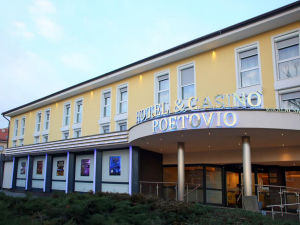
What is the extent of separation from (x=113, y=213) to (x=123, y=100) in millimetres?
12100

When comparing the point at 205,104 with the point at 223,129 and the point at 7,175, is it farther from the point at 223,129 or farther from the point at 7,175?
the point at 7,175

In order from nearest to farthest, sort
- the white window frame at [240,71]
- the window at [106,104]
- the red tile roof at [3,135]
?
the white window frame at [240,71]
the window at [106,104]
the red tile roof at [3,135]

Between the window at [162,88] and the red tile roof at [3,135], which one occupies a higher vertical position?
the red tile roof at [3,135]

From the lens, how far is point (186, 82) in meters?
16.3

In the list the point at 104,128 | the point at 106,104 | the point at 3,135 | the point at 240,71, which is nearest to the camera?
the point at 240,71

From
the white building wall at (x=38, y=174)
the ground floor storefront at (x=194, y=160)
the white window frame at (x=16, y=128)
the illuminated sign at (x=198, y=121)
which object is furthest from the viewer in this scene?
the white window frame at (x=16, y=128)

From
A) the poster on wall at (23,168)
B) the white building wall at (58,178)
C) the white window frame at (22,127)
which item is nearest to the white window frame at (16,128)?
the white window frame at (22,127)

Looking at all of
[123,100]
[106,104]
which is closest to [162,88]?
[123,100]

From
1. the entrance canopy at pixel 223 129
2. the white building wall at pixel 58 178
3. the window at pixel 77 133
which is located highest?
the window at pixel 77 133

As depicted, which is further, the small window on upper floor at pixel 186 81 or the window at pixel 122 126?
the window at pixel 122 126

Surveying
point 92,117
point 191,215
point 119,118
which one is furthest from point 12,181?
point 191,215

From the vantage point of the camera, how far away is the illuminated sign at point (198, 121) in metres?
10.8

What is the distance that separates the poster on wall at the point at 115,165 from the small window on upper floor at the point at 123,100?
10.6 feet

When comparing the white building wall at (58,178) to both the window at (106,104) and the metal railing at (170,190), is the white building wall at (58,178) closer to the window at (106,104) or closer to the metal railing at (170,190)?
the window at (106,104)
